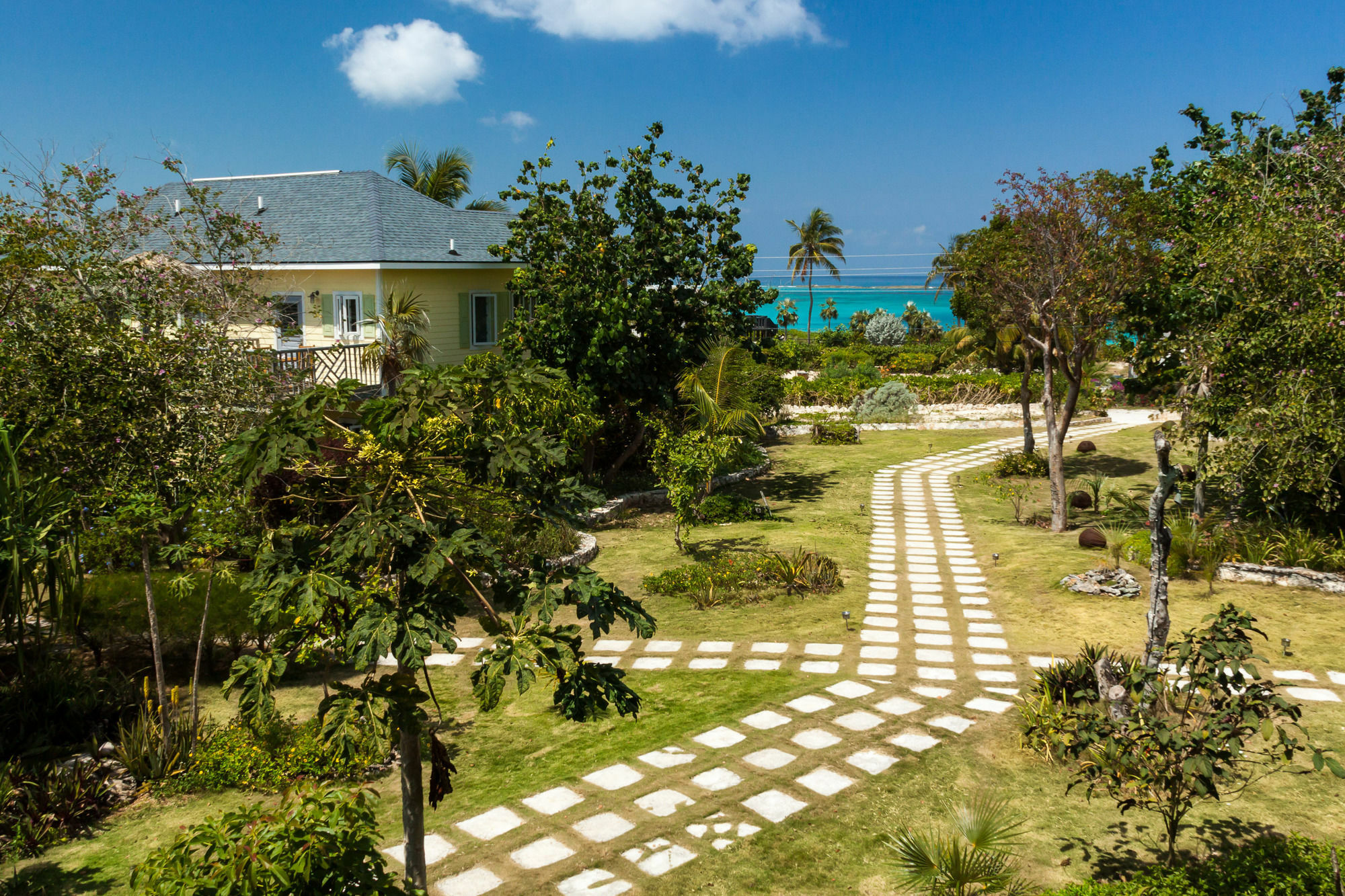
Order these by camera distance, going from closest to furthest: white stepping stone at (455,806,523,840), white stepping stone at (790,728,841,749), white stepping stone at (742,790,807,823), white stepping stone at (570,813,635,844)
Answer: white stepping stone at (570,813,635,844)
white stepping stone at (455,806,523,840)
white stepping stone at (742,790,807,823)
white stepping stone at (790,728,841,749)

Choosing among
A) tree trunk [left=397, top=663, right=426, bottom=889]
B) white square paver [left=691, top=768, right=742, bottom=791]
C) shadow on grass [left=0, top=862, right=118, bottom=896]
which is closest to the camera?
tree trunk [left=397, top=663, right=426, bottom=889]

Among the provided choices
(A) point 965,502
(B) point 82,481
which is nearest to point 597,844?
(B) point 82,481

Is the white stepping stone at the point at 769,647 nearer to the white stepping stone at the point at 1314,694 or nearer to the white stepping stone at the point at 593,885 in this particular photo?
the white stepping stone at the point at 593,885

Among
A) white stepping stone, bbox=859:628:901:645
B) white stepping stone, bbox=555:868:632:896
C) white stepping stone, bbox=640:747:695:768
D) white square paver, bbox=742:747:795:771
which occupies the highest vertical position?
white stepping stone, bbox=859:628:901:645

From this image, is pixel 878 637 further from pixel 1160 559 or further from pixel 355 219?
pixel 355 219

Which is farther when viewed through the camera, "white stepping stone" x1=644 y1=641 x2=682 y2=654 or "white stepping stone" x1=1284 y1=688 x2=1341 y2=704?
"white stepping stone" x1=644 y1=641 x2=682 y2=654

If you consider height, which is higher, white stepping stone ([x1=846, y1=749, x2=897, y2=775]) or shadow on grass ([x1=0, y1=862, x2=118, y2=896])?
white stepping stone ([x1=846, y1=749, x2=897, y2=775])

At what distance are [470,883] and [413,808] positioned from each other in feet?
4.74

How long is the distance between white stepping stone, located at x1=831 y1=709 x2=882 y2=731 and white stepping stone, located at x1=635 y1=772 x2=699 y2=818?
2038 mm

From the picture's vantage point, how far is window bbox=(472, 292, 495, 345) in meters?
23.4

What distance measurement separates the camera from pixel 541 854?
623cm

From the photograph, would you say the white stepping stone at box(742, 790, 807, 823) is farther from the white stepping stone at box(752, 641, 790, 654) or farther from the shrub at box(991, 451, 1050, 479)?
the shrub at box(991, 451, 1050, 479)

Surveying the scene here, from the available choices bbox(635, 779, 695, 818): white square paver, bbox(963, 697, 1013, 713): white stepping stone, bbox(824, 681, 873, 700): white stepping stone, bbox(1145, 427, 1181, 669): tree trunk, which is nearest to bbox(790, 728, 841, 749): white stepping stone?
bbox(824, 681, 873, 700): white stepping stone

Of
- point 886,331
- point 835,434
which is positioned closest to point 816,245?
point 886,331
